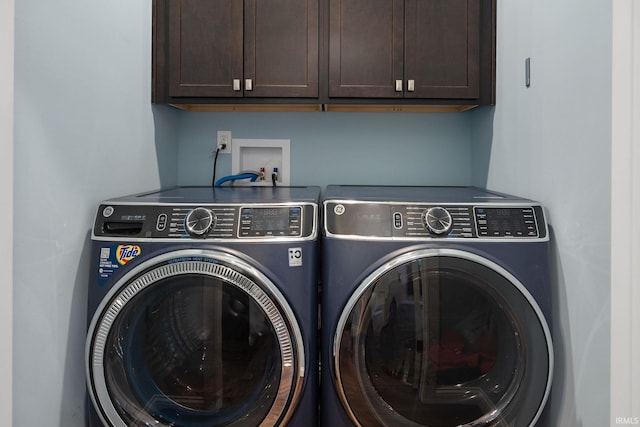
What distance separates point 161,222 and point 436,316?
0.92 m

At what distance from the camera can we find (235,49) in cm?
197

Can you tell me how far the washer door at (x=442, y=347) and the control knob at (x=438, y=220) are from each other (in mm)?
73

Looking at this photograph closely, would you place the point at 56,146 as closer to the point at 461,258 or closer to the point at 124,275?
the point at 124,275

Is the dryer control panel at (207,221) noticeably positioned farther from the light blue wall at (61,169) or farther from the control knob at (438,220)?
the control knob at (438,220)

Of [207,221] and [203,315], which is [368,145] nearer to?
[207,221]

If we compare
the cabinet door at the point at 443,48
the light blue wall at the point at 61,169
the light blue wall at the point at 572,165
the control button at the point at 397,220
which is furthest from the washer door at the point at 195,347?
the cabinet door at the point at 443,48

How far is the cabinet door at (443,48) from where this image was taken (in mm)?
1958

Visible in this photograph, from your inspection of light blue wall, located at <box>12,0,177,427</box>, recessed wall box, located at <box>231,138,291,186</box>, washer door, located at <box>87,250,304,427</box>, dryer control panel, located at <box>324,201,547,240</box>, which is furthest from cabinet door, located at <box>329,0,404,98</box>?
washer door, located at <box>87,250,304,427</box>

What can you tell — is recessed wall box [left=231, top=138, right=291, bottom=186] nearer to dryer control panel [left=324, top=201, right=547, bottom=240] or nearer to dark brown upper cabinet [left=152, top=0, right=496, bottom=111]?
dark brown upper cabinet [left=152, top=0, right=496, bottom=111]

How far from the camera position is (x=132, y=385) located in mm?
1468

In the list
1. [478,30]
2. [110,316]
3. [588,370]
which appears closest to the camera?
[588,370]

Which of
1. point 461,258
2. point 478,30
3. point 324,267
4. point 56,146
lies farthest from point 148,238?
point 478,30

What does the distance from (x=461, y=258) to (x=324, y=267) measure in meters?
0.43

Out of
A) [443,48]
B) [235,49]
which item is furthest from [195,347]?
[443,48]
